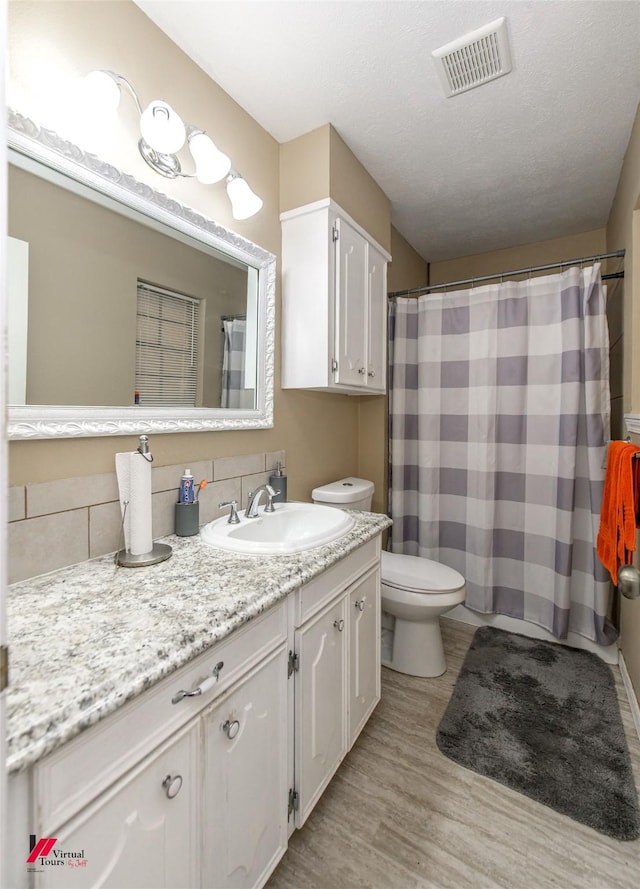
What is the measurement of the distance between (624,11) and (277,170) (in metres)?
1.28

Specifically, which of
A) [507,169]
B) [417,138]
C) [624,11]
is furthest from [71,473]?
[507,169]

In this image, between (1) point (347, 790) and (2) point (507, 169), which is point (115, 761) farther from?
(2) point (507, 169)

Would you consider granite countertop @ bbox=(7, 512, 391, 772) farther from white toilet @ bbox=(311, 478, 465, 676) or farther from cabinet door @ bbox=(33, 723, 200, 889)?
white toilet @ bbox=(311, 478, 465, 676)

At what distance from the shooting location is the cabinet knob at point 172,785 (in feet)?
2.17

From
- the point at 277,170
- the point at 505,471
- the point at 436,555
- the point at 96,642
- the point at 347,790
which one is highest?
the point at 277,170

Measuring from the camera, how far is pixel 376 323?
2.07 meters

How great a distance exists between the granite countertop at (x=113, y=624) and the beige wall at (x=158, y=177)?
1.00ft

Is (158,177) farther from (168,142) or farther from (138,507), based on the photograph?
(138,507)

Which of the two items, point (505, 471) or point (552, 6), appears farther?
point (505, 471)

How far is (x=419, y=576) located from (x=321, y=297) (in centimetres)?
138

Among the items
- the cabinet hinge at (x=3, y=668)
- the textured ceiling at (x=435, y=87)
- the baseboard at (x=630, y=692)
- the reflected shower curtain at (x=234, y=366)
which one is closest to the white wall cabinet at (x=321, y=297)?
the reflected shower curtain at (x=234, y=366)

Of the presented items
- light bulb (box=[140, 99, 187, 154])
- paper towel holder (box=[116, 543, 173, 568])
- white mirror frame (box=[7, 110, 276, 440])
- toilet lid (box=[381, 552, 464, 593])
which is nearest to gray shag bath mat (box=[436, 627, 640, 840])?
toilet lid (box=[381, 552, 464, 593])

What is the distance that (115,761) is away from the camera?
59 centimetres

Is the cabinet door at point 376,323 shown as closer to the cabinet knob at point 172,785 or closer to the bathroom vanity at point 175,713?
the bathroom vanity at point 175,713
